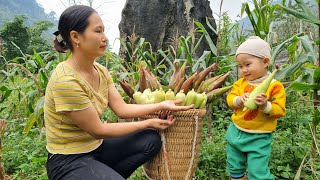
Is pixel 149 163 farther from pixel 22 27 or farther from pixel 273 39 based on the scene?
pixel 22 27

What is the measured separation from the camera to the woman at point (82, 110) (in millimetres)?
2080

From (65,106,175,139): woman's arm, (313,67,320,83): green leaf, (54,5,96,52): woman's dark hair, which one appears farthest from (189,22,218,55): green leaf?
(54,5,96,52): woman's dark hair

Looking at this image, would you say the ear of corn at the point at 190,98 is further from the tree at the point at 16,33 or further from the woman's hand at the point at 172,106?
the tree at the point at 16,33

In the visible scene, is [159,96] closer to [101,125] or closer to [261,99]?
[101,125]

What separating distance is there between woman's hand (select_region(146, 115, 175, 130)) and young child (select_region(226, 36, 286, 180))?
0.48 metres

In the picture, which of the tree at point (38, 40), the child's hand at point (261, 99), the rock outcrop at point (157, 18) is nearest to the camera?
the child's hand at point (261, 99)

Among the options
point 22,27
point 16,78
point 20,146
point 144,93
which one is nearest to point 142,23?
point 16,78

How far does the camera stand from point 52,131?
220 centimetres

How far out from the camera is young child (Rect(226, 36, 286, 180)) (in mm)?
2348

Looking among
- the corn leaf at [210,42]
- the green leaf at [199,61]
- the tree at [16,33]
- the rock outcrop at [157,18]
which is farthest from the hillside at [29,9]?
the corn leaf at [210,42]

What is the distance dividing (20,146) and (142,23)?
3452mm

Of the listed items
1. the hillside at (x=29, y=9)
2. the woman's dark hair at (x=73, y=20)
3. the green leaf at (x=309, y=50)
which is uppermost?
the hillside at (x=29, y=9)

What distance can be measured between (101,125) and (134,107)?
350 millimetres

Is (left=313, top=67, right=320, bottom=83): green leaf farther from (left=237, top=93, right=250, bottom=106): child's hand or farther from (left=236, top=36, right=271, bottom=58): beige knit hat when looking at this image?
(left=237, top=93, right=250, bottom=106): child's hand
